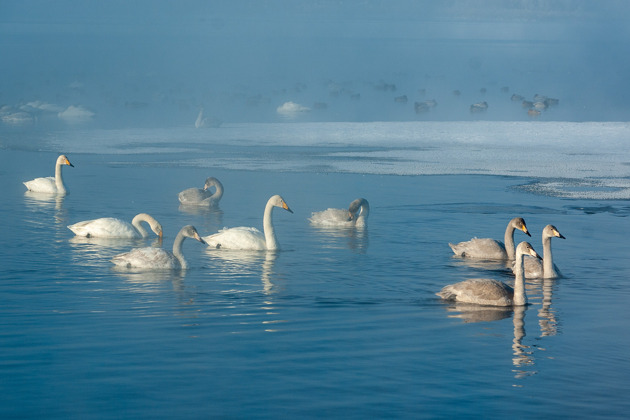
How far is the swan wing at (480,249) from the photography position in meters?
15.6

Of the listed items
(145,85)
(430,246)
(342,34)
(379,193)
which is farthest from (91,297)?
(342,34)

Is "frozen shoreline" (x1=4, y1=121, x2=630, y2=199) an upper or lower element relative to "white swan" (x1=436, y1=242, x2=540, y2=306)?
upper

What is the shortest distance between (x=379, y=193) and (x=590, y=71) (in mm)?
66283

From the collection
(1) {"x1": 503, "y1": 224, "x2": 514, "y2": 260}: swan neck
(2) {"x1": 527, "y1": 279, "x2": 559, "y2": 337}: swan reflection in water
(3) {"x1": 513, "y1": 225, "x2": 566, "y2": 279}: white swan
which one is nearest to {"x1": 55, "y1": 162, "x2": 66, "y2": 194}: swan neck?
(1) {"x1": 503, "y1": 224, "x2": 514, "y2": 260}: swan neck

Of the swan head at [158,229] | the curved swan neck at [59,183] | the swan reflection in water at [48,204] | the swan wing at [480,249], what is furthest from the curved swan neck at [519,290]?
the curved swan neck at [59,183]

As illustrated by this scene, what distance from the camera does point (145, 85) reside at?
67625mm

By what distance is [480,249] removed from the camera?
15.6 meters

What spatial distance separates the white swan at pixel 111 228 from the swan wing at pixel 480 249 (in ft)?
15.9

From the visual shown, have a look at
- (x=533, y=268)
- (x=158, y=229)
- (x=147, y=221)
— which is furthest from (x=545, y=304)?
(x=147, y=221)

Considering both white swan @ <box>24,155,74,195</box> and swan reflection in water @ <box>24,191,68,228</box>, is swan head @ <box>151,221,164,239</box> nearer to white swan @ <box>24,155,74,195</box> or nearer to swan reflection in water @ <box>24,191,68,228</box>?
swan reflection in water @ <box>24,191,68,228</box>

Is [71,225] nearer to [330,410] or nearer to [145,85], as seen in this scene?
[330,410]

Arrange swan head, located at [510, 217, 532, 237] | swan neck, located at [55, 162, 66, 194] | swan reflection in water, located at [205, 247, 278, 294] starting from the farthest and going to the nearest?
1. swan neck, located at [55, 162, 66, 194]
2. swan head, located at [510, 217, 532, 237]
3. swan reflection in water, located at [205, 247, 278, 294]

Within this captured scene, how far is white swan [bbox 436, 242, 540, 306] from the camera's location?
12.5 m

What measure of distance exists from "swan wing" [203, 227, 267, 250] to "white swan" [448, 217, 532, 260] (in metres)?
2.99
